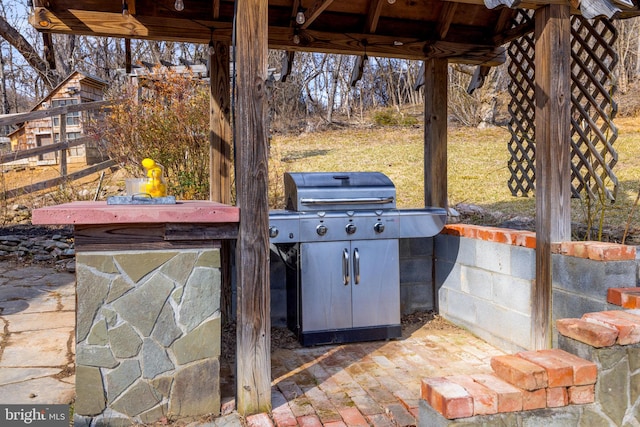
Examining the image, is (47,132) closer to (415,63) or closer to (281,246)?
(281,246)

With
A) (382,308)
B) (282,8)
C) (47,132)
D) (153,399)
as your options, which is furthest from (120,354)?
(47,132)

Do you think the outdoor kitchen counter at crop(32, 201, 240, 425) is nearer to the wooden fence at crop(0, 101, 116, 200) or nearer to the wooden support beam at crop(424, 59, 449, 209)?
the wooden support beam at crop(424, 59, 449, 209)

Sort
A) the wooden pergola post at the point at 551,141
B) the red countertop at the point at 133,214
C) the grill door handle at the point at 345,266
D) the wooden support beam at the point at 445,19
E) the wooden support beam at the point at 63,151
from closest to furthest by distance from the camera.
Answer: the red countertop at the point at 133,214 < the wooden pergola post at the point at 551,141 < the grill door handle at the point at 345,266 < the wooden support beam at the point at 445,19 < the wooden support beam at the point at 63,151

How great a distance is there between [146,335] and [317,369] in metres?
1.13

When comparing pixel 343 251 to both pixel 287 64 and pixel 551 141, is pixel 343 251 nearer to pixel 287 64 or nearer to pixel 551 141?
pixel 551 141

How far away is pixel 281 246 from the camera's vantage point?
12.1 ft

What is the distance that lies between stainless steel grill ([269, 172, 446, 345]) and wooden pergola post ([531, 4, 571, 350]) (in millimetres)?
898

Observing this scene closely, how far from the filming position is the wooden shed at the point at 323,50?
240 cm

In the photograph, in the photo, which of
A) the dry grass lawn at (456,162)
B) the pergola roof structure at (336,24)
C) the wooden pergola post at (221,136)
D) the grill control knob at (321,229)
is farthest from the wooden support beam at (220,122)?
the dry grass lawn at (456,162)

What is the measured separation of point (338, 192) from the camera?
A: 3486 mm

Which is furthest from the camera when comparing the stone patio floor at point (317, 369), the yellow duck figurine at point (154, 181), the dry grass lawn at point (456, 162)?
the dry grass lawn at point (456, 162)

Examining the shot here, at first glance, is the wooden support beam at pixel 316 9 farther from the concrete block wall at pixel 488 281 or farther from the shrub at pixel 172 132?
the shrub at pixel 172 132

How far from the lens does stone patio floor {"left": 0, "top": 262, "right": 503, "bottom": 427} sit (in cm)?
245

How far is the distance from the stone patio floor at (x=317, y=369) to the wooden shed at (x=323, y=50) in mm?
264
